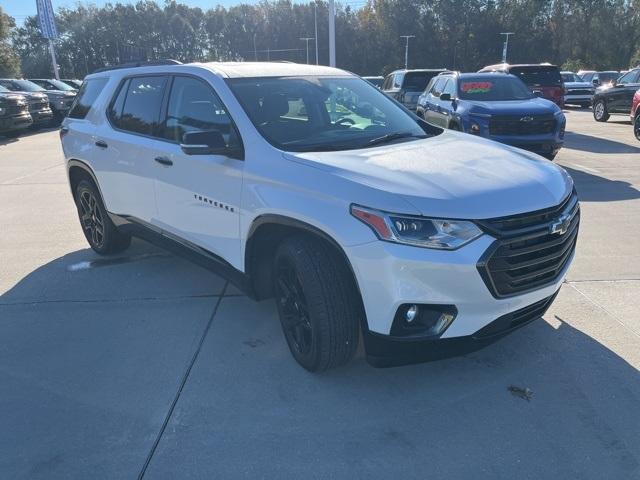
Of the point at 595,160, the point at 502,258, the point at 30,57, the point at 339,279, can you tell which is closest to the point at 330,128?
the point at 339,279

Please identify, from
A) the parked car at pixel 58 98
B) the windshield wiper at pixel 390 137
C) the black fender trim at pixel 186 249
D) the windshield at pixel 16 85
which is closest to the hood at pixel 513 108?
the windshield wiper at pixel 390 137

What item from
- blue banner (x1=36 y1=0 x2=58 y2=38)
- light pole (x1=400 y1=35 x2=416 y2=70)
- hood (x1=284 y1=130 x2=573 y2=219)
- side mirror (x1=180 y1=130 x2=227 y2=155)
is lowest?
light pole (x1=400 y1=35 x2=416 y2=70)

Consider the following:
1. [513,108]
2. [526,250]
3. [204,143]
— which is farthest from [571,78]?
[204,143]

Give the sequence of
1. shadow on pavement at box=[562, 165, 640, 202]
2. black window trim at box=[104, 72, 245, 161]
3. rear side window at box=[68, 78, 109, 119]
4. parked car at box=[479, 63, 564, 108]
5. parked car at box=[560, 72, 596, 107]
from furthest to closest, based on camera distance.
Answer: parked car at box=[560, 72, 596, 107] < parked car at box=[479, 63, 564, 108] < shadow on pavement at box=[562, 165, 640, 202] < rear side window at box=[68, 78, 109, 119] < black window trim at box=[104, 72, 245, 161]

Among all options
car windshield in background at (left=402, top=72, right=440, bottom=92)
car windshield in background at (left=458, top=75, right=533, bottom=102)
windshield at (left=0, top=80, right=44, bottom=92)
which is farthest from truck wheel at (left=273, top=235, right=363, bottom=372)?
windshield at (left=0, top=80, right=44, bottom=92)

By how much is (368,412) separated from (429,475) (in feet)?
1.79

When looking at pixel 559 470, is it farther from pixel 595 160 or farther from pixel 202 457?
pixel 595 160

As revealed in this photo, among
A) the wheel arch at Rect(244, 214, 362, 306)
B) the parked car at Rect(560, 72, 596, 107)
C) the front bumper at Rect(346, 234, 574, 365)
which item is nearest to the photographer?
the front bumper at Rect(346, 234, 574, 365)

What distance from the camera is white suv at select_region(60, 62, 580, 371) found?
2646mm

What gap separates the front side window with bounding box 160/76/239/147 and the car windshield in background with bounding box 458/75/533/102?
7.09 meters

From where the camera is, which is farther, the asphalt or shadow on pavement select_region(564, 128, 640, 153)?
shadow on pavement select_region(564, 128, 640, 153)

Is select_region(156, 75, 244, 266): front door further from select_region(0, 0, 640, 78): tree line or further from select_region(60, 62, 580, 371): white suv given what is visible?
select_region(0, 0, 640, 78): tree line

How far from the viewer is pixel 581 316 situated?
395 cm

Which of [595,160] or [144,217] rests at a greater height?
[144,217]
